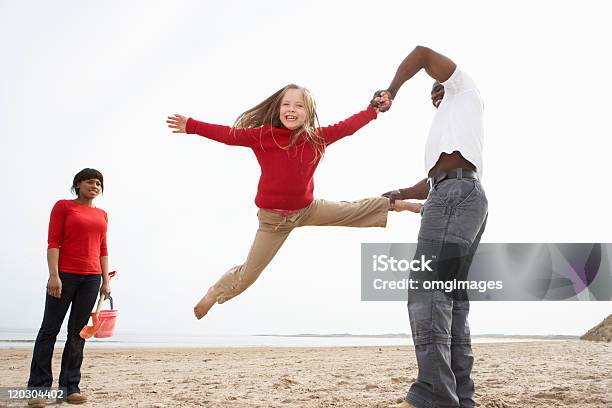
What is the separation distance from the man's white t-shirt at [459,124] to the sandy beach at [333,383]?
9.36 feet

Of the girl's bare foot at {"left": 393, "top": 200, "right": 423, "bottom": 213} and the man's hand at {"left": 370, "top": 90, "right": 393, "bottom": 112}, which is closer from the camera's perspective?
the man's hand at {"left": 370, "top": 90, "right": 393, "bottom": 112}

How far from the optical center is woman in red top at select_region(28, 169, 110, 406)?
5.71 m

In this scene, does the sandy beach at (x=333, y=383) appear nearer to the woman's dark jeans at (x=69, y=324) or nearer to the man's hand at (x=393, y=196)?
the woman's dark jeans at (x=69, y=324)

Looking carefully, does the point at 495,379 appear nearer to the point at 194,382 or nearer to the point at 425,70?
the point at 194,382

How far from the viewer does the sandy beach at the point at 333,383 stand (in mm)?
5590

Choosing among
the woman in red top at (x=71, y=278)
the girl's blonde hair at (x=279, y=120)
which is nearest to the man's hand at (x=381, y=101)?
the girl's blonde hair at (x=279, y=120)

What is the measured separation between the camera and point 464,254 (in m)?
3.28

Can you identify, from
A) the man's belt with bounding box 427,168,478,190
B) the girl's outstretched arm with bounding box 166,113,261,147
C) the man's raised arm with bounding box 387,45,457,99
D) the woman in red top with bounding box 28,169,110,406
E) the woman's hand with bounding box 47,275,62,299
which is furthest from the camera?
the woman in red top with bounding box 28,169,110,406

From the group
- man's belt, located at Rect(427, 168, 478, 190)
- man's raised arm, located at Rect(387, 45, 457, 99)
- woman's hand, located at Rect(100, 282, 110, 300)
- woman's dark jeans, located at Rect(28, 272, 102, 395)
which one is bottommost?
woman's dark jeans, located at Rect(28, 272, 102, 395)

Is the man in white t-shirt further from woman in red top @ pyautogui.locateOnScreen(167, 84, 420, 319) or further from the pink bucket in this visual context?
the pink bucket

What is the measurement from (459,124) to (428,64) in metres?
0.43

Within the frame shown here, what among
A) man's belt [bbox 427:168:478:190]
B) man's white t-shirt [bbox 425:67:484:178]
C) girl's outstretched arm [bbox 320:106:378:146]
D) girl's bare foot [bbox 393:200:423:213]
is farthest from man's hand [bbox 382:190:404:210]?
man's belt [bbox 427:168:478:190]

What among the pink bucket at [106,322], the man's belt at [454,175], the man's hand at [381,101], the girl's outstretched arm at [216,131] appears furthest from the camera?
the pink bucket at [106,322]

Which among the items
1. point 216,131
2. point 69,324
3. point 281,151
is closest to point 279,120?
point 281,151
